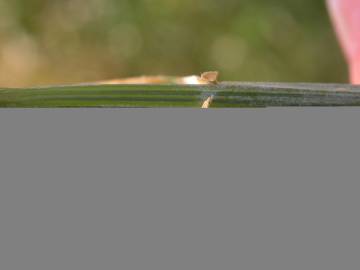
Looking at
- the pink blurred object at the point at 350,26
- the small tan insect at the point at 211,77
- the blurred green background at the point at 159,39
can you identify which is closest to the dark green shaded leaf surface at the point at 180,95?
the small tan insect at the point at 211,77

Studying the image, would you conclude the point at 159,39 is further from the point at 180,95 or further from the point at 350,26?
the point at 180,95

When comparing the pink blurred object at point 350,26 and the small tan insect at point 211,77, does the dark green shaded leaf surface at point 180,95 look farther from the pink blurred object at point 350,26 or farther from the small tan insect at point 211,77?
the pink blurred object at point 350,26

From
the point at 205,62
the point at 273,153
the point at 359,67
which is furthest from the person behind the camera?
the point at 205,62

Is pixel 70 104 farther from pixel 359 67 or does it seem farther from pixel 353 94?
pixel 359 67

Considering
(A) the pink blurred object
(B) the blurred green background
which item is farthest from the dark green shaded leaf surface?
(B) the blurred green background

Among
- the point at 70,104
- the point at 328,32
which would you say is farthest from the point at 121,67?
the point at 70,104
